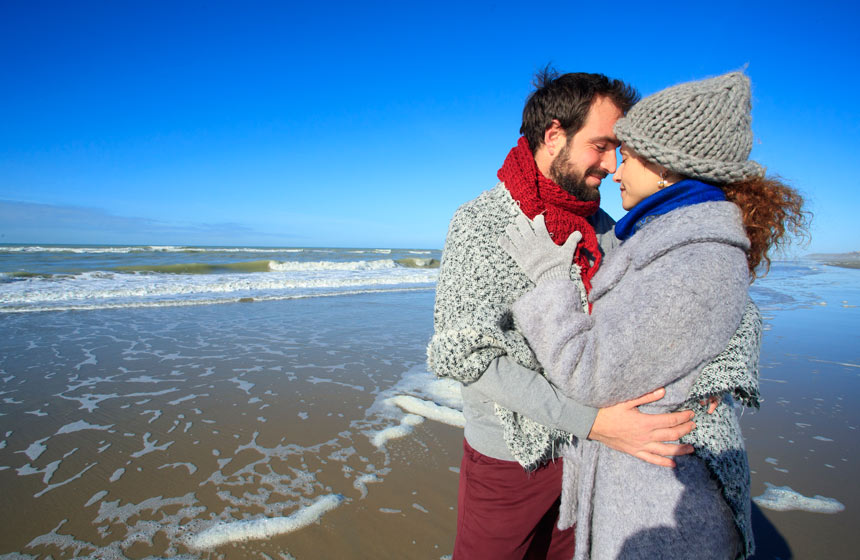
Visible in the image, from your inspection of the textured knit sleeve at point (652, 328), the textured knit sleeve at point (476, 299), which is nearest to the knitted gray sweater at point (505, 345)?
the textured knit sleeve at point (476, 299)

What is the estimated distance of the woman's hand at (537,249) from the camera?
4.69 feet

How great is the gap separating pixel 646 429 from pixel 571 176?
100 centimetres

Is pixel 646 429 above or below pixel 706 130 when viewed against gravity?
below

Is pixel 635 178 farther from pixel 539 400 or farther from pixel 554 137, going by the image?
pixel 539 400

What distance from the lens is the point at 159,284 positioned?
1380 cm

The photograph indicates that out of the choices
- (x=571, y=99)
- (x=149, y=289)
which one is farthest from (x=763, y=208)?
(x=149, y=289)

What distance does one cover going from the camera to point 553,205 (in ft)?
5.55

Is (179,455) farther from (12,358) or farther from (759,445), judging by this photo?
(759,445)

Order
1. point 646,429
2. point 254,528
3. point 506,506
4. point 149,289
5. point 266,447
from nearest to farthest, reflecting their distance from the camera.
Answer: point 646,429, point 506,506, point 254,528, point 266,447, point 149,289

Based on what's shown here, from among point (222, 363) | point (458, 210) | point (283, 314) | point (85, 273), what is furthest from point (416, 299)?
point (85, 273)

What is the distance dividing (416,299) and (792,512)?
9.80 metres

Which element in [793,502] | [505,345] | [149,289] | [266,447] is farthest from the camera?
[149,289]

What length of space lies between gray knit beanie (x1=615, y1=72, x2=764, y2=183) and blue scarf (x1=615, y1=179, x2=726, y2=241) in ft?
0.11

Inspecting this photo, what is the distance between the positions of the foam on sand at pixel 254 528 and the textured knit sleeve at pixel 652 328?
236 cm
